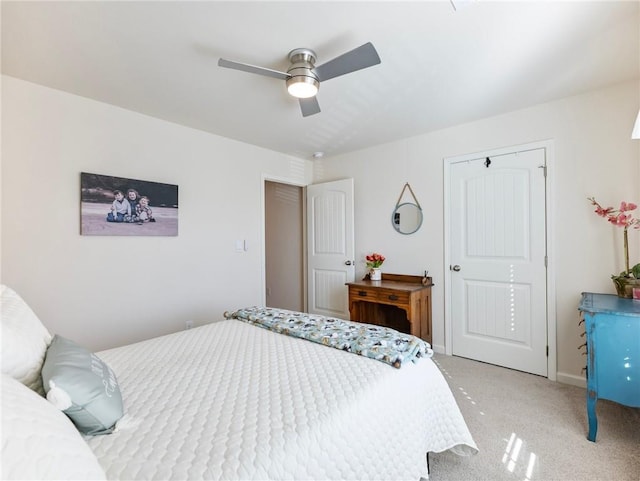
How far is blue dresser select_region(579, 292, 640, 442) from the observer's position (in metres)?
1.73

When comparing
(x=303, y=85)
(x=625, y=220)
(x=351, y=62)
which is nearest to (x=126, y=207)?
(x=303, y=85)

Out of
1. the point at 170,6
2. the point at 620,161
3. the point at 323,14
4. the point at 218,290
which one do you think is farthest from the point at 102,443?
the point at 620,161

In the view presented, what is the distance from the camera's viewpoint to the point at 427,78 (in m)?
2.20

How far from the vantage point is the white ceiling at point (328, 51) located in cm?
157

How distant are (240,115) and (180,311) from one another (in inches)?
77.8

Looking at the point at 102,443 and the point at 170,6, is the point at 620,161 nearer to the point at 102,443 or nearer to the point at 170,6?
the point at 170,6

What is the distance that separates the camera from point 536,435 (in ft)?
6.17

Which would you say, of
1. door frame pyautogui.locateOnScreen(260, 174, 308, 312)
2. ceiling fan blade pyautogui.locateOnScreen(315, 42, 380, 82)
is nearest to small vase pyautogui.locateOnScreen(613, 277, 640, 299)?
ceiling fan blade pyautogui.locateOnScreen(315, 42, 380, 82)

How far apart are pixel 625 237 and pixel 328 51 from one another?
8.27 ft

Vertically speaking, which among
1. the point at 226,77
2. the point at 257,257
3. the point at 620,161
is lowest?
the point at 257,257

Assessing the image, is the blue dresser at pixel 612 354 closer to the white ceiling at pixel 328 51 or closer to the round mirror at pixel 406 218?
the white ceiling at pixel 328 51

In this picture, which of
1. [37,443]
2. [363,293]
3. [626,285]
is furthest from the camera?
[363,293]

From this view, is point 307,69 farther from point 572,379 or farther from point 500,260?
point 572,379

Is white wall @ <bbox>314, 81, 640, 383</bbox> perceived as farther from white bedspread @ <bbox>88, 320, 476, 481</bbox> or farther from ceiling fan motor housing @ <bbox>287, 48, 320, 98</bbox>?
ceiling fan motor housing @ <bbox>287, 48, 320, 98</bbox>
